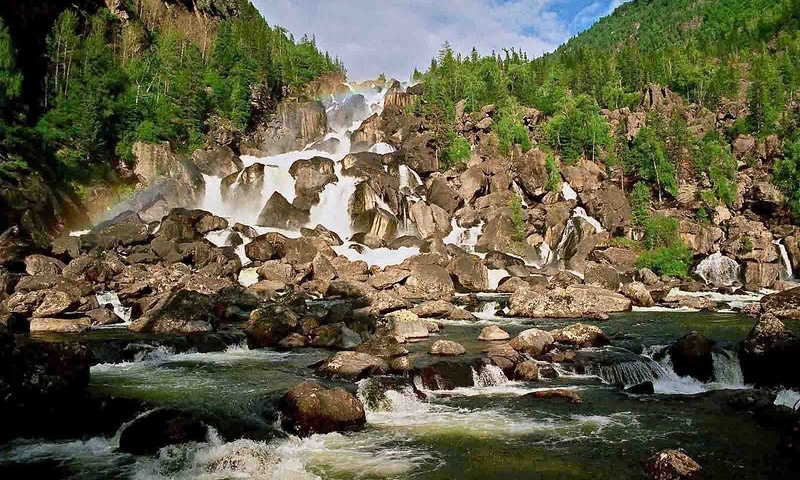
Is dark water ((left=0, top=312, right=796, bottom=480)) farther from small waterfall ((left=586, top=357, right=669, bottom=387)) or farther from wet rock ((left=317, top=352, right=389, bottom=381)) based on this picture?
→ wet rock ((left=317, top=352, right=389, bottom=381))

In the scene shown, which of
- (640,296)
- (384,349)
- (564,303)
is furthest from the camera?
(640,296)

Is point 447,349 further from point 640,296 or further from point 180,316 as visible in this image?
point 640,296

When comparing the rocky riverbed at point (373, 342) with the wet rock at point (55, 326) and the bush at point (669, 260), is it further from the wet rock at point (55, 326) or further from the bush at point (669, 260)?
the bush at point (669, 260)

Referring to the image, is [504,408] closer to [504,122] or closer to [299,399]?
[299,399]

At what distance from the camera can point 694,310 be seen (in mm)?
35500

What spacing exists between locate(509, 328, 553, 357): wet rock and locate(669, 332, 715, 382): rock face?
4616mm

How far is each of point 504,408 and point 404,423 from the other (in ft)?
10.3

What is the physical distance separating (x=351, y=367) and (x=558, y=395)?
672 centimetres

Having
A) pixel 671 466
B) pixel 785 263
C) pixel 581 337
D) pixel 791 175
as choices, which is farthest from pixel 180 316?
pixel 791 175

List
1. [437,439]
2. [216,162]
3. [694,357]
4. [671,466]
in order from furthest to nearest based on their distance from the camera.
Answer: [216,162]
[694,357]
[437,439]
[671,466]

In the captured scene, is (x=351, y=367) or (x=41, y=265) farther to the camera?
(x=41, y=265)

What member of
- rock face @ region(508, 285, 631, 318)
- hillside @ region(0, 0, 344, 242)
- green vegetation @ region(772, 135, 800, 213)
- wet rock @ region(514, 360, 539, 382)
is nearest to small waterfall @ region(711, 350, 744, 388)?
wet rock @ region(514, 360, 539, 382)

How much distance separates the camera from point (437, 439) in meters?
13.1

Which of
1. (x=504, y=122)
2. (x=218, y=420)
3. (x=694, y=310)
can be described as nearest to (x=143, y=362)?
(x=218, y=420)
